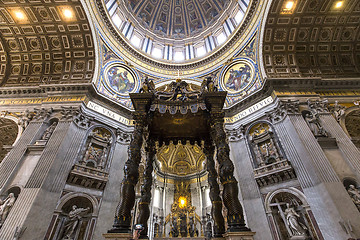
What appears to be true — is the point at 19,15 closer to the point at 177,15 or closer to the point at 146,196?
the point at 146,196

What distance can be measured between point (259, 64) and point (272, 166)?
7.13 m

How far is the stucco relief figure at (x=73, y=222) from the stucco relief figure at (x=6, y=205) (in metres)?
→ 2.29

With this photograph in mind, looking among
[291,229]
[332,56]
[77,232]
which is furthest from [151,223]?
[332,56]

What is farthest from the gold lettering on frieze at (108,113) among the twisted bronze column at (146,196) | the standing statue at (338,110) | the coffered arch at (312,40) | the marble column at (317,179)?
the standing statue at (338,110)

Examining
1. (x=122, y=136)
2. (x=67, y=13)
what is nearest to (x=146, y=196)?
(x=122, y=136)

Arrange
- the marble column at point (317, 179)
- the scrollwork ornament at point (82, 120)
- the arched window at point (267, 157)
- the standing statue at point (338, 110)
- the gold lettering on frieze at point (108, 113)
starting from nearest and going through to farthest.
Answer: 1. the marble column at point (317, 179)
2. the arched window at point (267, 157)
3. the standing statue at point (338, 110)
4. the scrollwork ornament at point (82, 120)
5. the gold lettering on frieze at point (108, 113)

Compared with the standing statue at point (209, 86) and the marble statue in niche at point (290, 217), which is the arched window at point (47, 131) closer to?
the standing statue at point (209, 86)

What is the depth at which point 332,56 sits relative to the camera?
1180 cm

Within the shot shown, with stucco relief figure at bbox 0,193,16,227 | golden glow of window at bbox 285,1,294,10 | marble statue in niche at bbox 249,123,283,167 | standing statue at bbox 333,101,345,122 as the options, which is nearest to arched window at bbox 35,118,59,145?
stucco relief figure at bbox 0,193,16,227

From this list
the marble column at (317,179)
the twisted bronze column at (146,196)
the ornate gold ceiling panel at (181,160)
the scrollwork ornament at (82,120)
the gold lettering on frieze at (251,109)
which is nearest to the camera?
the twisted bronze column at (146,196)

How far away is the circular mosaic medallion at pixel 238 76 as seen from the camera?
1273 cm

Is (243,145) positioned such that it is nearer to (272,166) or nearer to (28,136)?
(272,166)

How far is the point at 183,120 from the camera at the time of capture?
724 cm

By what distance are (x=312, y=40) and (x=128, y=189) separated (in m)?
14.7
